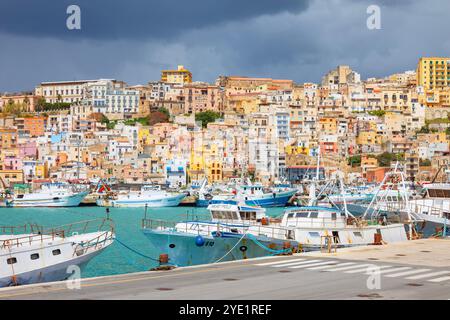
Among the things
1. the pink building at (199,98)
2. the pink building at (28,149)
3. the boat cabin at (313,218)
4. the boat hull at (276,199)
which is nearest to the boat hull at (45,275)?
the boat cabin at (313,218)

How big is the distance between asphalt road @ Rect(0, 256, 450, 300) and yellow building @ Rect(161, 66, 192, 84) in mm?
176485

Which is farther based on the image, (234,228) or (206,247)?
(234,228)

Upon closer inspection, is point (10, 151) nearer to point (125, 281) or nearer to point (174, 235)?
point (174, 235)

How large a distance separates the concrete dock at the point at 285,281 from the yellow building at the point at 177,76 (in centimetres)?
17499

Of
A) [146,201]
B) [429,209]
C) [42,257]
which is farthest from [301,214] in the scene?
[146,201]

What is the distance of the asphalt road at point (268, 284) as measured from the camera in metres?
15.1

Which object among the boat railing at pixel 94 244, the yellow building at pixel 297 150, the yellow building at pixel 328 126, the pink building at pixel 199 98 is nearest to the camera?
the boat railing at pixel 94 244

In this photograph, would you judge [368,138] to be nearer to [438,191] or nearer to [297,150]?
[297,150]

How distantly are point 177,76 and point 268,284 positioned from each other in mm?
181087

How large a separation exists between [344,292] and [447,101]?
166 meters

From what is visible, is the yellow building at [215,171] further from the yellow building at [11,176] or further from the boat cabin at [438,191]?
the boat cabin at [438,191]

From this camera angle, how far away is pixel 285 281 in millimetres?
16906

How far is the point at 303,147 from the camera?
477 feet

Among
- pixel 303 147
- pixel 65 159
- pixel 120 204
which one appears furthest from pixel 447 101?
pixel 120 204
